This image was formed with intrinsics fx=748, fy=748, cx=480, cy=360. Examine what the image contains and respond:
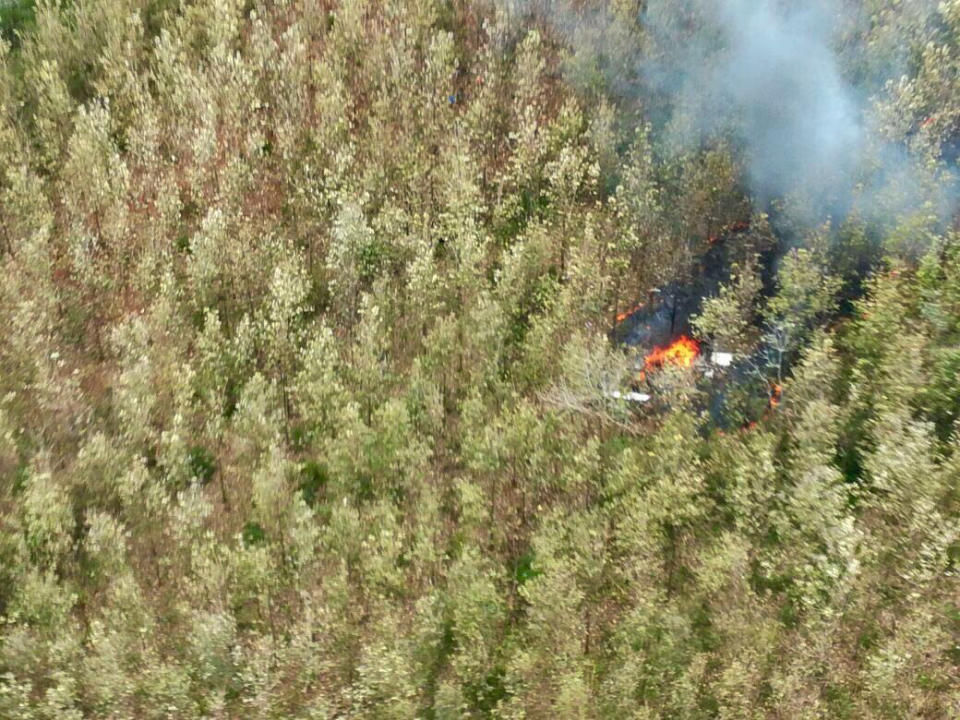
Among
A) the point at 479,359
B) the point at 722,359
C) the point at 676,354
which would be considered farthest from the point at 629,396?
the point at 479,359

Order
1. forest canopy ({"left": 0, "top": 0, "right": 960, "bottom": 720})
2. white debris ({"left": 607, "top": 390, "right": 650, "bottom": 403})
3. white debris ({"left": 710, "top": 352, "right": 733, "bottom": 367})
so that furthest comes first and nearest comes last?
white debris ({"left": 710, "top": 352, "right": 733, "bottom": 367}) < white debris ({"left": 607, "top": 390, "right": 650, "bottom": 403}) < forest canopy ({"left": 0, "top": 0, "right": 960, "bottom": 720})

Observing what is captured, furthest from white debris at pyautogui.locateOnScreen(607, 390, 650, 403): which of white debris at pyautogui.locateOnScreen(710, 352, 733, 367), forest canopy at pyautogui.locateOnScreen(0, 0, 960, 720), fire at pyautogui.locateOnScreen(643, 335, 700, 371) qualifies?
white debris at pyautogui.locateOnScreen(710, 352, 733, 367)

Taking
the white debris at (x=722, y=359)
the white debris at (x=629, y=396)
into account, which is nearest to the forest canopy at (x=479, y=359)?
the white debris at (x=629, y=396)

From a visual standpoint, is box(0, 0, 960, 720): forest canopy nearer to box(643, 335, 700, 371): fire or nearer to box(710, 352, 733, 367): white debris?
box(643, 335, 700, 371): fire

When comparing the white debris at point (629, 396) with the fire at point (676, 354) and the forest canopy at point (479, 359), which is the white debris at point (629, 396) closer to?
the forest canopy at point (479, 359)

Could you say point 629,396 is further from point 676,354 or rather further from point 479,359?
point 479,359

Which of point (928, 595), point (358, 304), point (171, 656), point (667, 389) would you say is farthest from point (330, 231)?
point (928, 595)

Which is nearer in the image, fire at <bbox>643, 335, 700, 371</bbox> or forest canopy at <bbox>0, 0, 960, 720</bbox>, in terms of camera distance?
forest canopy at <bbox>0, 0, 960, 720</bbox>
